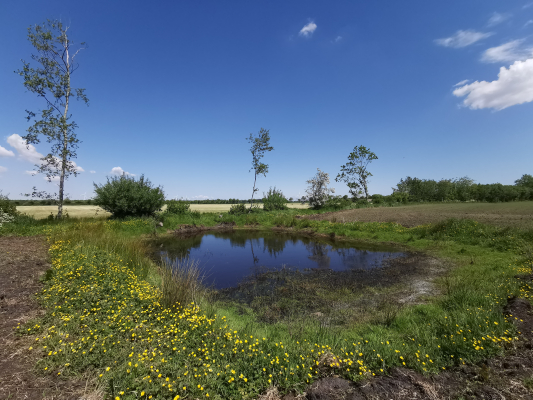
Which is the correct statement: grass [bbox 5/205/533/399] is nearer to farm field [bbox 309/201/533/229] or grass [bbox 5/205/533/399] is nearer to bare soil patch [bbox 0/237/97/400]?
bare soil patch [bbox 0/237/97/400]

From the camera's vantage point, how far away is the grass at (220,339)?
3.28 m

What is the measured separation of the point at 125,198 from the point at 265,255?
15593 mm

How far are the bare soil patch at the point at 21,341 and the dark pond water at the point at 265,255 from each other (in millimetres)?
5091

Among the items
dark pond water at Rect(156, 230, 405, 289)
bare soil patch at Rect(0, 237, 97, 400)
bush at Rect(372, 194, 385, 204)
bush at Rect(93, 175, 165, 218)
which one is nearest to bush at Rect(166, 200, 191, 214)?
bush at Rect(93, 175, 165, 218)

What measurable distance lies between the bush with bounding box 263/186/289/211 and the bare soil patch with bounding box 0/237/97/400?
29350 mm

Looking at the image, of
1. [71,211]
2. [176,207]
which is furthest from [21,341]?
[71,211]

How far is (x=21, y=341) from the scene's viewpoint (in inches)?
153

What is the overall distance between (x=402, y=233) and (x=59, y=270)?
63.1 ft

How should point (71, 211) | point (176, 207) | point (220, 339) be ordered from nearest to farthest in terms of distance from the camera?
point (220, 339) → point (176, 207) → point (71, 211)

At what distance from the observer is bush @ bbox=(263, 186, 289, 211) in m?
36.6

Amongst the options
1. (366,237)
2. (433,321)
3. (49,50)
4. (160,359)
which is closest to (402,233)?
(366,237)

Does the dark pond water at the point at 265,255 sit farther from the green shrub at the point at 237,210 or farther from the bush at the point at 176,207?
the green shrub at the point at 237,210

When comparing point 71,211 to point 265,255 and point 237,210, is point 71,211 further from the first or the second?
point 265,255

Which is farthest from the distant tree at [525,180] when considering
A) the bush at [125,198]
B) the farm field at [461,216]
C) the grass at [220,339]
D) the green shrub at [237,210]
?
the bush at [125,198]
